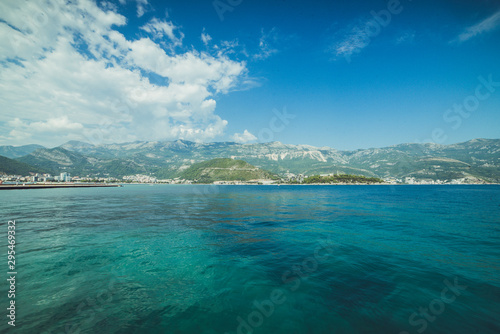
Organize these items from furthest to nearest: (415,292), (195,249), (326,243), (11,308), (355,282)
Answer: (326,243) → (195,249) → (355,282) → (415,292) → (11,308)

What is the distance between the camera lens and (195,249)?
53.2ft

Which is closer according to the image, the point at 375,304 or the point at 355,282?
the point at 375,304

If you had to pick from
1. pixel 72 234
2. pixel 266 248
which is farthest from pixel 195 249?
pixel 72 234

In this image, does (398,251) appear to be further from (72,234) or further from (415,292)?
(72,234)

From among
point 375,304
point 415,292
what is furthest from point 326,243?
point 375,304

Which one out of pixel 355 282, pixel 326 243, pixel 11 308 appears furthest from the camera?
pixel 326 243

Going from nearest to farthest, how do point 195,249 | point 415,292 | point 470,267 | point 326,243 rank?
point 415,292
point 470,267
point 195,249
point 326,243

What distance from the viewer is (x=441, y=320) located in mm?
7930

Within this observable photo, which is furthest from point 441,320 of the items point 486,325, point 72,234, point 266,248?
point 72,234

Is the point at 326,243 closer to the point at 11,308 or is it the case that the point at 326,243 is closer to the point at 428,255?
the point at 428,255

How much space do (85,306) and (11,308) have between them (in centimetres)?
290

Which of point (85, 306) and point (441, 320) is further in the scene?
point (85, 306)

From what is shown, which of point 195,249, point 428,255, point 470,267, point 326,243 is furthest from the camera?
point 326,243

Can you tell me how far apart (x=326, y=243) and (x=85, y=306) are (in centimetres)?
1665
